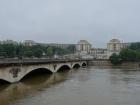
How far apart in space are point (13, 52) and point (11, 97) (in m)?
73.6

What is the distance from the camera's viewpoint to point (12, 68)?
37.3m

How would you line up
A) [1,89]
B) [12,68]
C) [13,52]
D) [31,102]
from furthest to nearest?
[13,52], [12,68], [1,89], [31,102]

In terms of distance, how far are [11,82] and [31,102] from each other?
437 inches

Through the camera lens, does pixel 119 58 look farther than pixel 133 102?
Yes

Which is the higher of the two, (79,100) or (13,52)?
(13,52)

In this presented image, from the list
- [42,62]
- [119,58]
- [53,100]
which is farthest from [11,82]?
[119,58]

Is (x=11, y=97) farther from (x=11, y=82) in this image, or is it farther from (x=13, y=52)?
(x=13, y=52)

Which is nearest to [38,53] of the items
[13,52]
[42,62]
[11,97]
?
[13,52]

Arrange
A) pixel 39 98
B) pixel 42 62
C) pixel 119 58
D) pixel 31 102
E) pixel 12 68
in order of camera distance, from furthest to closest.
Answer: pixel 119 58 → pixel 42 62 → pixel 12 68 → pixel 39 98 → pixel 31 102

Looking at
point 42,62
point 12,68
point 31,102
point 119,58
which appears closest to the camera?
point 31,102

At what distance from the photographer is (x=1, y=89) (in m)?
33.8

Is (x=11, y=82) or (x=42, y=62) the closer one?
(x=11, y=82)

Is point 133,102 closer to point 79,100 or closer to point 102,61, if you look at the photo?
point 79,100

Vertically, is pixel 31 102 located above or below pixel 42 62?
below
